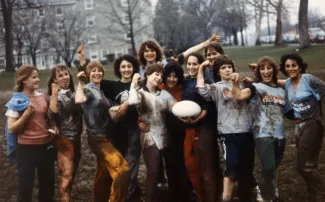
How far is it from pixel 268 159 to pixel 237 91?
0.88 m

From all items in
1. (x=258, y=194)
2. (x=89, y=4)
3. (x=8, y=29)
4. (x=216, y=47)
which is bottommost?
(x=258, y=194)

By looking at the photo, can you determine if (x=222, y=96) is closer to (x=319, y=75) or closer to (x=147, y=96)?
(x=147, y=96)

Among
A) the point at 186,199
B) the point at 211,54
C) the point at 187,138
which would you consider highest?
the point at 211,54

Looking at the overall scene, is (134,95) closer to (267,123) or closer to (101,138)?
(101,138)

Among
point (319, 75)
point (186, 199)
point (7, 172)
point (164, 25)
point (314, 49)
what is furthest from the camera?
point (164, 25)

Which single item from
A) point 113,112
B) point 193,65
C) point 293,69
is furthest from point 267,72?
point 113,112

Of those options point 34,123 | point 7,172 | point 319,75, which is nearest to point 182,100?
point 34,123

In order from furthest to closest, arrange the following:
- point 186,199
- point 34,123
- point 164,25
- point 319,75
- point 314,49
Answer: point 164,25, point 314,49, point 319,75, point 186,199, point 34,123

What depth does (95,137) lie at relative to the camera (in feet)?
15.2

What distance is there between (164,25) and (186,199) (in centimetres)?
3733

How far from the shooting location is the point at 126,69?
16.4 feet

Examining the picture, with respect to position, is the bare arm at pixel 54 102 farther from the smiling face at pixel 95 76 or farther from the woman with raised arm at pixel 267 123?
the woman with raised arm at pixel 267 123

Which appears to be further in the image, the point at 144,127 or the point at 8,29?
the point at 8,29

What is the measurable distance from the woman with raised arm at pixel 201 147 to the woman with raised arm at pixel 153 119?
0.28 metres
